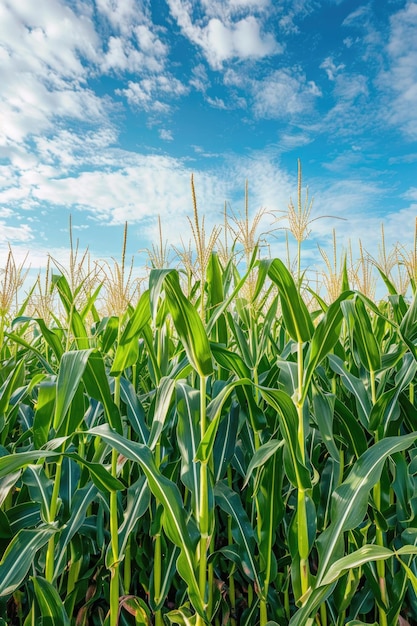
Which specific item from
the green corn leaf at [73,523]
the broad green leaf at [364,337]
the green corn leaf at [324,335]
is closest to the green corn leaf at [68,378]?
the green corn leaf at [73,523]

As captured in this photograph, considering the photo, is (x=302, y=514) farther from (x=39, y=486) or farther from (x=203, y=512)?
(x=39, y=486)

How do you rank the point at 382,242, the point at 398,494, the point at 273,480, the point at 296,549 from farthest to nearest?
the point at 382,242, the point at 398,494, the point at 273,480, the point at 296,549

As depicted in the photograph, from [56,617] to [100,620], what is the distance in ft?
1.92

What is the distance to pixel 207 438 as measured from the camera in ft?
5.45

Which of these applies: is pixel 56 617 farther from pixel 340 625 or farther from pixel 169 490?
pixel 340 625

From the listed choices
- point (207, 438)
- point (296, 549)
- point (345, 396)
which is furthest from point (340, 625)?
point (207, 438)

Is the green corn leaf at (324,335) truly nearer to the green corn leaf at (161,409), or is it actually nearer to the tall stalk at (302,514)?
the tall stalk at (302,514)

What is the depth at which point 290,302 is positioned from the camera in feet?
5.85

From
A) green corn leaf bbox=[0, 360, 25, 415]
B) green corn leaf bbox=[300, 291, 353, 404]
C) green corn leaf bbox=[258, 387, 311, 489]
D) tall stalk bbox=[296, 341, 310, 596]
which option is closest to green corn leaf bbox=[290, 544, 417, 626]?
tall stalk bbox=[296, 341, 310, 596]

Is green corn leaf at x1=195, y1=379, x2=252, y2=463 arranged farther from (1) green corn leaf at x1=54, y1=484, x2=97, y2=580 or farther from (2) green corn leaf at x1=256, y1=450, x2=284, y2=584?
Answer: (1) green corn leaf at x1=54, y1=484, x2=97, y2=580

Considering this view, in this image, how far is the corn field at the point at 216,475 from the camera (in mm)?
1706

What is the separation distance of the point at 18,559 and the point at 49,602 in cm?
29

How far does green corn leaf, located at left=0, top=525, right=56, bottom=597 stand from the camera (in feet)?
5.63

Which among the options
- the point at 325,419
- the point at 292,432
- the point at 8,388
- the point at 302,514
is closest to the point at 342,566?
the point at 302,514
